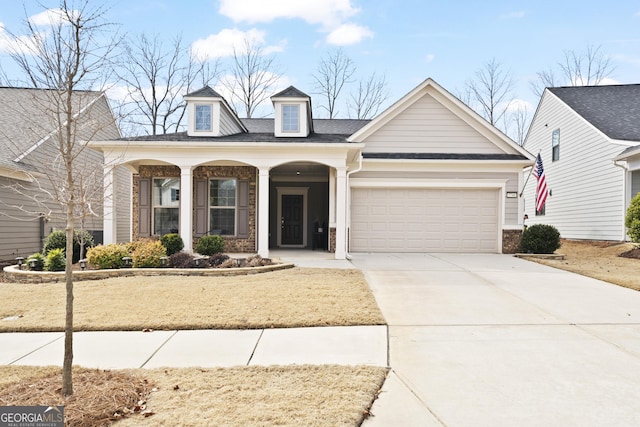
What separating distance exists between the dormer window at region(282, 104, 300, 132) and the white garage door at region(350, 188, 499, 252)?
2.87 metres

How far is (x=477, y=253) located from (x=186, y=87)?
2146 centimetres

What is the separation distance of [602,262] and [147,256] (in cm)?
1191

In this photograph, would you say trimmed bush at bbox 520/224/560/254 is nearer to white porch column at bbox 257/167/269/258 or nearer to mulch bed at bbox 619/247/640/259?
mulch bed at bbox 619/247/640/259

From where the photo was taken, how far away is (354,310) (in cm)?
598

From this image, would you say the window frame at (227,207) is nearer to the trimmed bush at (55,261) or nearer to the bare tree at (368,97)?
the trimmed bush at (55,261)

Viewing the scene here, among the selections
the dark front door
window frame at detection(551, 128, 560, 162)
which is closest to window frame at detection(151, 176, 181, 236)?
the dark front door

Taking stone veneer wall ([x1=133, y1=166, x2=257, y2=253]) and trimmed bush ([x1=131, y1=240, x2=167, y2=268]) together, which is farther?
stone veneer wall ([x1=133, y1=166, x2=257, y2=253])

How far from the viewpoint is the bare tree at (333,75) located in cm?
2992

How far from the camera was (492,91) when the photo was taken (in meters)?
31.7

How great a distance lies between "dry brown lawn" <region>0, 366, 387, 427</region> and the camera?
294 centimetres

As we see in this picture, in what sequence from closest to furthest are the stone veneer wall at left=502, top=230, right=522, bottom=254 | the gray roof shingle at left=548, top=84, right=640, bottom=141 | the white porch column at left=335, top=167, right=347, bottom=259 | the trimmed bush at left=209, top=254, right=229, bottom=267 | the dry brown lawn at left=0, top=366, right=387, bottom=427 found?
the dry brown lawn at left=0, top=366, right=387, bottom=427
the trimmed bush at left=209, top=254, right=229, bottom=267
the white porch column at left=335, top=167, right=347, bottom=259
the stone veneer wall at left=502, top=230, right=522, bottom=254
the gray roof shingle at left=548, top=84, right=640, bottom=141

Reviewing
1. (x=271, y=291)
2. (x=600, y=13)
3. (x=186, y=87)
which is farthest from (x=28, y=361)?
(x=186, y=87)

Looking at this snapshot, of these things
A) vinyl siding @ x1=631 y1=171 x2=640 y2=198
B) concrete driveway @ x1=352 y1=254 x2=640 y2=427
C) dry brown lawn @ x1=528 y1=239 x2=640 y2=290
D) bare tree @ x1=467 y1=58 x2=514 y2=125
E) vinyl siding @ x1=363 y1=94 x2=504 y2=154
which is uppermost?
bare tree @ x1=467 y1=58 x2=514 y2=125

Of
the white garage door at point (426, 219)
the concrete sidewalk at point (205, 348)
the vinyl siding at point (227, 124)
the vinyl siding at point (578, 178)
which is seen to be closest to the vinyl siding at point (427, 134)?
the white garage door at point (426, 219)
